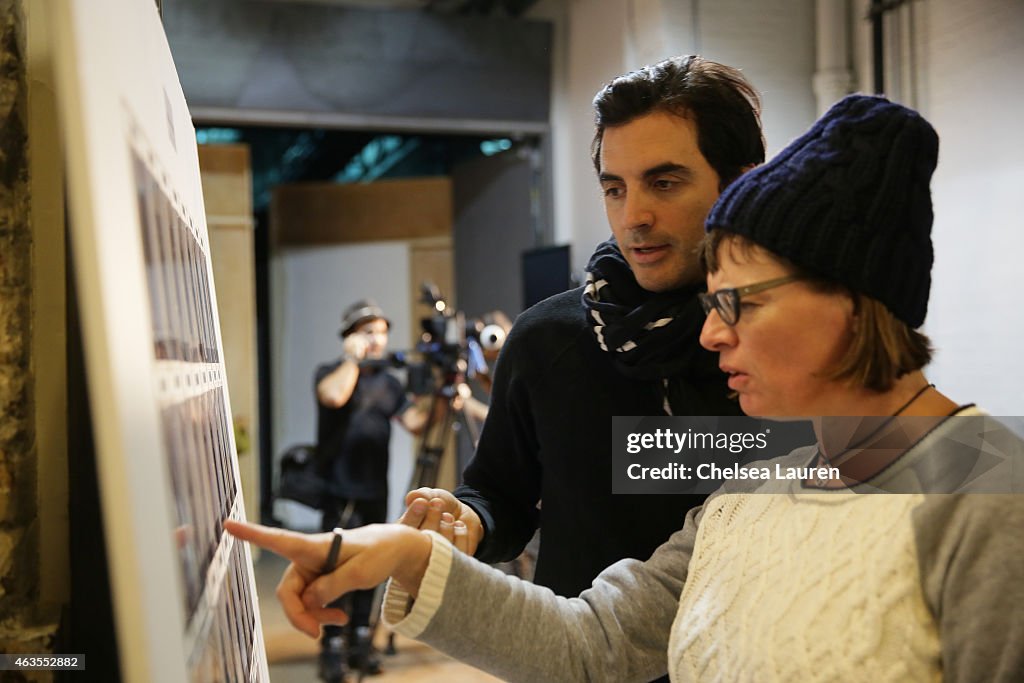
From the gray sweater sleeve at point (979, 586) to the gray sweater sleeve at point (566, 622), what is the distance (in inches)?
11.2

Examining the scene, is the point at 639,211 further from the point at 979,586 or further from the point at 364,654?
the point at 364,654

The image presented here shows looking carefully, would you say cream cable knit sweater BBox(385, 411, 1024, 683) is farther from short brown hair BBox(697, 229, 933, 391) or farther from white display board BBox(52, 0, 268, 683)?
white display board BBox(52, 0, 268, 683)

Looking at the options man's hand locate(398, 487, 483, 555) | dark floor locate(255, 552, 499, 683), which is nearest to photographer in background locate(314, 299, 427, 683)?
dark floor locate(255, 552, 499, 683)

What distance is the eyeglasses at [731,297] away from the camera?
2.38ft

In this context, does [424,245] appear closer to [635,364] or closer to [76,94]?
[635,364]

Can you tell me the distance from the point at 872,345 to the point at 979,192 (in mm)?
1839

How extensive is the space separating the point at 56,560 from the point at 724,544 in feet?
1.82

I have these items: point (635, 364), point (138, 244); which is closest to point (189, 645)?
point (138, 244)

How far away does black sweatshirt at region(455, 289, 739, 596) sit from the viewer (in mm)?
1069

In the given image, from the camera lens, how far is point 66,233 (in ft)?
2.55

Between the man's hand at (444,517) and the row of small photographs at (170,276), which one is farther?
the man's hand at (444,517)

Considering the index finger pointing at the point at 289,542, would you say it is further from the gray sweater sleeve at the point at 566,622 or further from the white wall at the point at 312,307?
the white wall at the point at 312,307

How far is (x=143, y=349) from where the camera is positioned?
0.43 meters

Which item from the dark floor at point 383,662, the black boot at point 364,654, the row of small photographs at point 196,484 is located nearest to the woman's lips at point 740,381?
the row of small photographs at point 196,484
